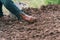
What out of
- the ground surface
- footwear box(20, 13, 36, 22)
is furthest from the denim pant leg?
the ground surface

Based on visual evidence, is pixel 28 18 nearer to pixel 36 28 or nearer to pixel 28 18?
pixel 28 18

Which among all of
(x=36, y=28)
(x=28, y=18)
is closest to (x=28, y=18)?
(x=28, y=18)

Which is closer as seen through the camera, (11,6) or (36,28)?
(36,28)

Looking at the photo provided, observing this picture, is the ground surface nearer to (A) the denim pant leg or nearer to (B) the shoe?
(B) the shoe

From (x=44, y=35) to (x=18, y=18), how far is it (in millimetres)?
760

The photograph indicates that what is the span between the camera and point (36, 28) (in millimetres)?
4148

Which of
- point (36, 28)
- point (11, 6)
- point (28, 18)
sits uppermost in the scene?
point (11, 6)

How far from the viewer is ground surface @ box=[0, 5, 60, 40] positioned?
386 cm

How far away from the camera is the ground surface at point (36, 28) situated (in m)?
3.86

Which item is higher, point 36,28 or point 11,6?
point 11,6

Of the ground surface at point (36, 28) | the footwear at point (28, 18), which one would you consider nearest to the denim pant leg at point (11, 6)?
the footwear at point (28, 18)

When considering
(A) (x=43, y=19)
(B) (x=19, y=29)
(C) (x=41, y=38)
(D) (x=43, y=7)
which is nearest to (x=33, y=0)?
(D) (x=43, y=7)

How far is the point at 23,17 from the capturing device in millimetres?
4348

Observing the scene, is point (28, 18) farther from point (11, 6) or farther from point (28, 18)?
point (11, 6)
